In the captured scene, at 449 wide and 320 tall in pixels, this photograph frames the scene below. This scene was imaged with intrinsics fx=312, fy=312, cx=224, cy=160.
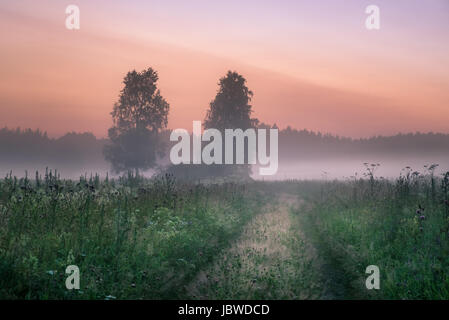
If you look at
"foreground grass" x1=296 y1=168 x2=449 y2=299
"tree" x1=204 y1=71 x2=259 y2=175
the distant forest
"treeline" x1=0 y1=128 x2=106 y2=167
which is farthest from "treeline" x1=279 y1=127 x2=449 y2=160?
"foreground grass" x1=296 y1=168 x2=449 y2=299

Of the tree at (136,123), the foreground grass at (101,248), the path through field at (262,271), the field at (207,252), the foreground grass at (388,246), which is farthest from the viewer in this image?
the tree at (136,123)

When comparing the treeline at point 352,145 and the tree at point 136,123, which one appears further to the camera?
the treeline at point 352,145

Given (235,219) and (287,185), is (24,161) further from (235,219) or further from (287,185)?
(235,219)

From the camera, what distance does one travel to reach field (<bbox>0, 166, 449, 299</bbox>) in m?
6.06

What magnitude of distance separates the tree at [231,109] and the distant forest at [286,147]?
98368mm

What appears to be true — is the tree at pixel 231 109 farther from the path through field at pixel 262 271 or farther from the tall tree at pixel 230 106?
the path through field at pixel 262 271

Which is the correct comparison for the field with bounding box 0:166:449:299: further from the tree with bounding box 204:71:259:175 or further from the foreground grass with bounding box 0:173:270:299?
the tree with bounding box 204:71:259:175

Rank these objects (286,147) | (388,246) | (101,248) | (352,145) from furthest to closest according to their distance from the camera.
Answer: (352,145), (286,147), (388,246), (101,248)

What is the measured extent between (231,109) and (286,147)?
11112 cm

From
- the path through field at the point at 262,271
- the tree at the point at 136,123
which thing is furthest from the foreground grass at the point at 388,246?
the tree at the point at 136,123

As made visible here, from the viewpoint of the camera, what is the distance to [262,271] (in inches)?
296

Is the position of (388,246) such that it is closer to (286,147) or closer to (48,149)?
(286,147)

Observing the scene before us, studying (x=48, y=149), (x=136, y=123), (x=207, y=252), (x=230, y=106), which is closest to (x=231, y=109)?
(x=230, y=106)

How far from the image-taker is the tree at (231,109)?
40.9 meters
